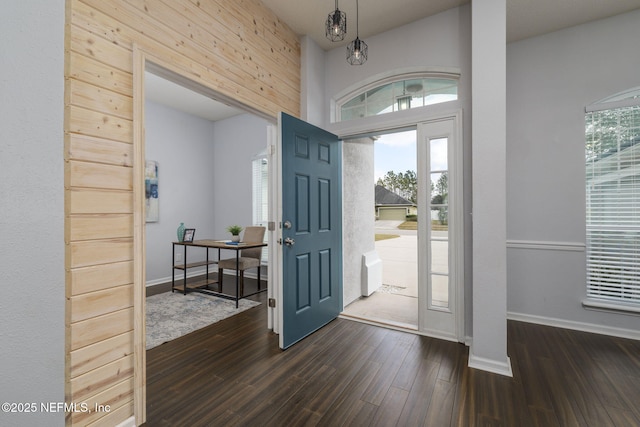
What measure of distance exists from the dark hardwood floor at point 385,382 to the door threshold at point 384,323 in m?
0.10

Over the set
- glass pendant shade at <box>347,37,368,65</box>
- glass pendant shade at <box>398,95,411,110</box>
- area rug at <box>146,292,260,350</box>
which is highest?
glass pendant shade at <box>347,37,368,65</box>

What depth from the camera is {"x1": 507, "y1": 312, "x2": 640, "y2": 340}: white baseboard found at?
108 inches

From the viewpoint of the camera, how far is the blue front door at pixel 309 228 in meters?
2.61

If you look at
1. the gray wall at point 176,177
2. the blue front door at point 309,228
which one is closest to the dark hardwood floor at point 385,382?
the blue front door at point 309,228

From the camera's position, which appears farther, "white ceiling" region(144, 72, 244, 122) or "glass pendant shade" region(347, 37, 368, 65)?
"white ceiling" region(144, 72, 244, 122)

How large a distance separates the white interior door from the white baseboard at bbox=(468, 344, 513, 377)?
0.39 meters

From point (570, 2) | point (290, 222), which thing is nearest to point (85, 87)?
point (290, 222)

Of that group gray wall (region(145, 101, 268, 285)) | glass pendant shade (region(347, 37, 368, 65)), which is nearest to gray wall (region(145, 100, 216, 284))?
gray wall (region(145, 101, 268, 285))

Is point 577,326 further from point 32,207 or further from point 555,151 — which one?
point 32,207

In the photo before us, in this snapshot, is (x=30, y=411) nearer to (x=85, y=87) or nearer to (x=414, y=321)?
(x=85, y=87)

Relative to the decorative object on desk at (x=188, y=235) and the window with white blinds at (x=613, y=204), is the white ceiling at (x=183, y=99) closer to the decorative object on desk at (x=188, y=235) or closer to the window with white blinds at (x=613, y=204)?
the decorative object on desk at (x=188, y=235)

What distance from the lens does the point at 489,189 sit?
2.29 m

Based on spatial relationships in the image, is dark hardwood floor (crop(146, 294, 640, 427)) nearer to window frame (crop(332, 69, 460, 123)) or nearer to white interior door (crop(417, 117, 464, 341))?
white interior door (crop(417, 117, 464, 341))

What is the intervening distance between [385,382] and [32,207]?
2.25 meters
